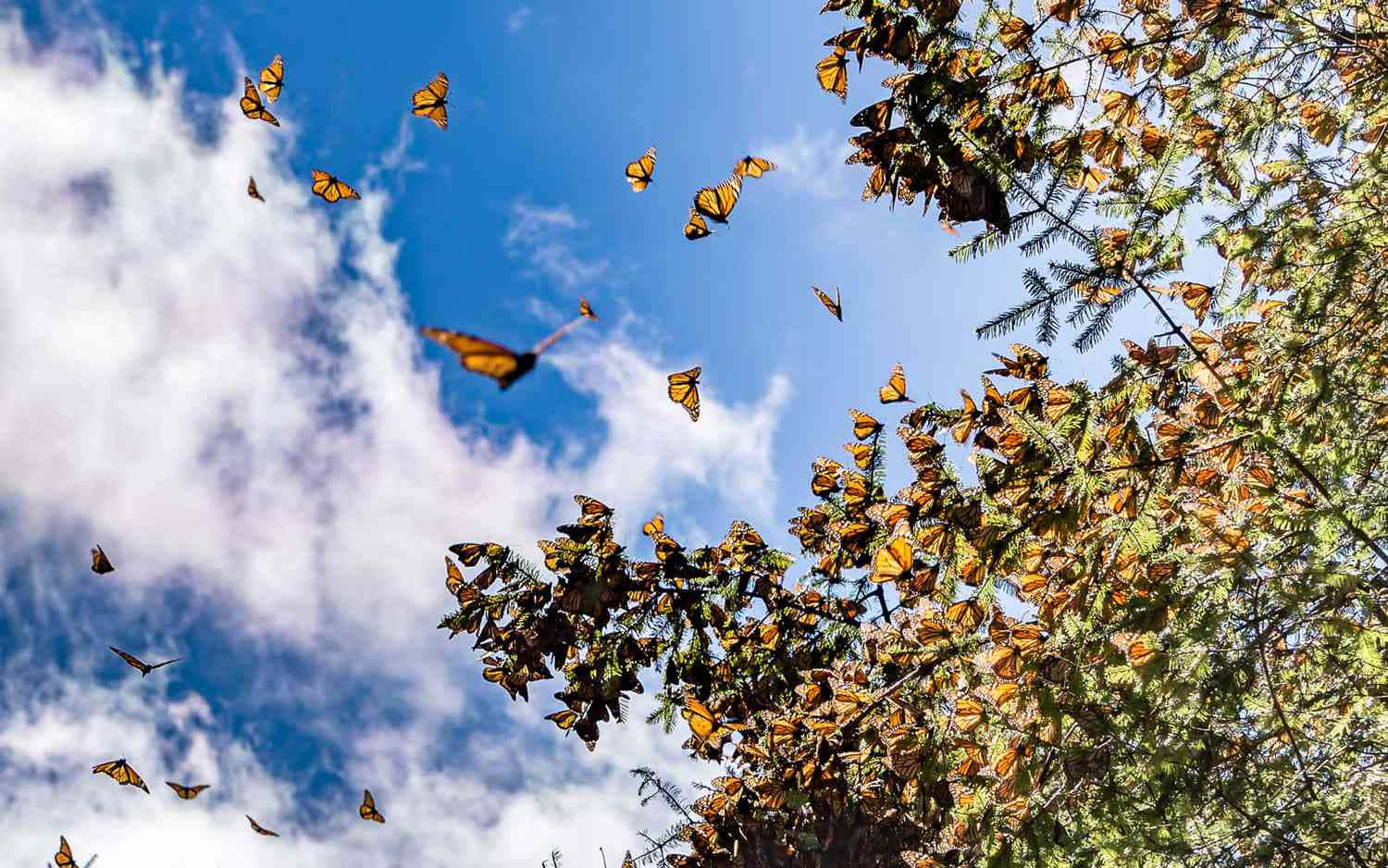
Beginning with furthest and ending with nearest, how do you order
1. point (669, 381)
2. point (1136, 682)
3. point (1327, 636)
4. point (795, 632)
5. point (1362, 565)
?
point (669, 381)
point (795, 632)
point (1327, 636)
point (1362, 565)
point (1136, 682)

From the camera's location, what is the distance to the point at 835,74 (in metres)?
3.09

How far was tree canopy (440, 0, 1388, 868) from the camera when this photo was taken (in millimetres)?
2576

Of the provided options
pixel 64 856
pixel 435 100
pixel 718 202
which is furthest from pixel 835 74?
pixel 64 856

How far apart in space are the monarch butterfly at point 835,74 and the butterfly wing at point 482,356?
2.06m

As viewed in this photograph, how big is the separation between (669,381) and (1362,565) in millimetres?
3361

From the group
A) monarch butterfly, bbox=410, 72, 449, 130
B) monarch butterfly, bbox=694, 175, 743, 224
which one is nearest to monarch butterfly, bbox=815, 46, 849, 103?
monarch butterfly, bbox=694, 175, 743, 224

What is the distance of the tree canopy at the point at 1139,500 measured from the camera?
2576mm

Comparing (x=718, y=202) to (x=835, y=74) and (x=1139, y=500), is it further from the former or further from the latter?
(x=1139, y=500)

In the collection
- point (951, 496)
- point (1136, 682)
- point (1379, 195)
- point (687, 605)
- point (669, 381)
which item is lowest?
point (1136, 682)

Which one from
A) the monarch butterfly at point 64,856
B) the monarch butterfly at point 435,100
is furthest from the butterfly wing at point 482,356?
the monarch butterfly at point 64,856

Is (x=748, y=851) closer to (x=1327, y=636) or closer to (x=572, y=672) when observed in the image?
(x=572, y=672)

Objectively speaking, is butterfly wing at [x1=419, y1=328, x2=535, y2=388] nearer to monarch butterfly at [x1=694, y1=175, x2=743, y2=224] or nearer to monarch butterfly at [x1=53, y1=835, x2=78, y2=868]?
monarch butterfly at [x1=694, y1=175, x2=743, y2=224]

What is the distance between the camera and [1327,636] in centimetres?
302

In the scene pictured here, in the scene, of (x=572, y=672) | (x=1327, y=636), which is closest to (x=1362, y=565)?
(x=1327, y=636)
